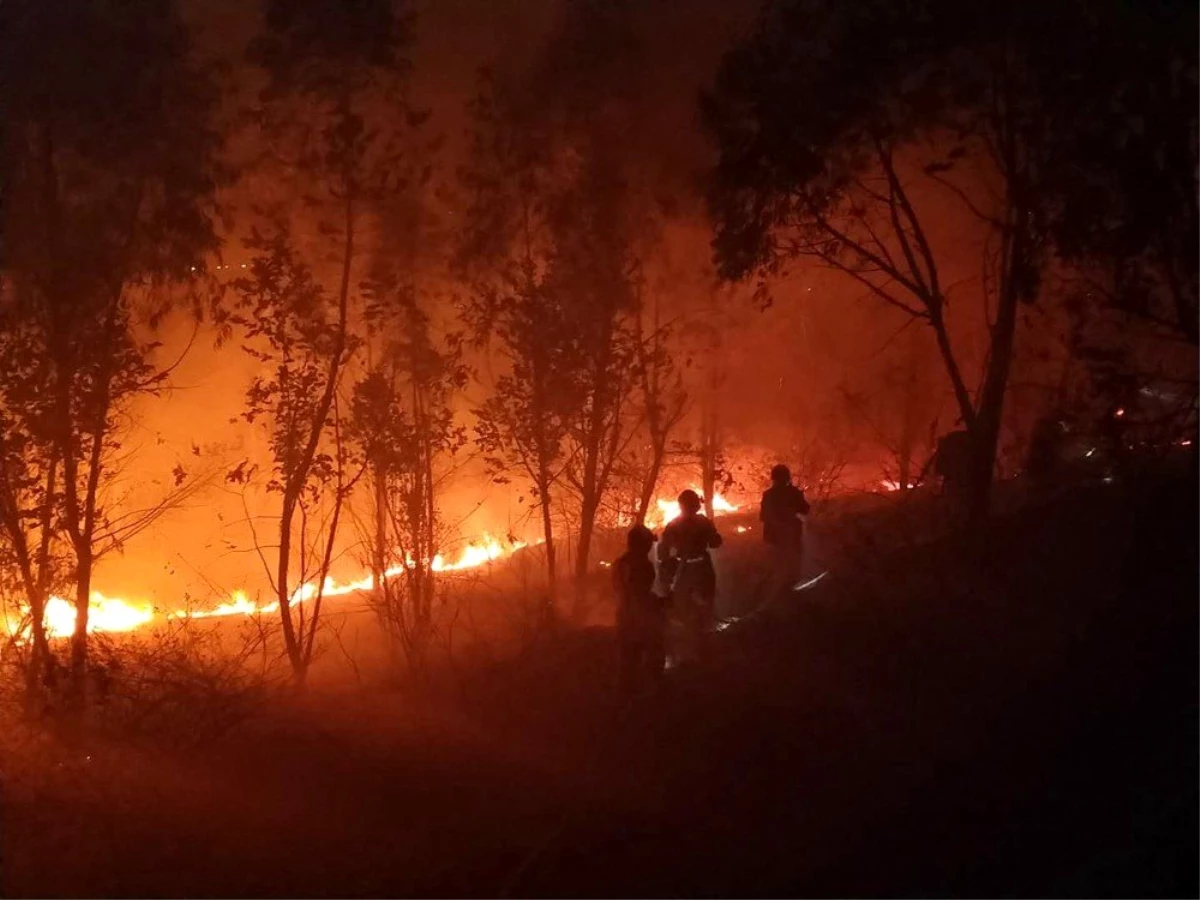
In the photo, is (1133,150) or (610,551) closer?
(1133,150)

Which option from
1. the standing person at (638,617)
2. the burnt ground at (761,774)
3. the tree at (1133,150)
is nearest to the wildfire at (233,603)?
the burnt ground at (761,774)

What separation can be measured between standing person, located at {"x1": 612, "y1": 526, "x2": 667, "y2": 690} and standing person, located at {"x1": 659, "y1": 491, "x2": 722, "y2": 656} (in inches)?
31.8

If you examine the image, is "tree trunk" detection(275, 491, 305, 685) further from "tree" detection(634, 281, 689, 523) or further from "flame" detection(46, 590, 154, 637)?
"tree" detection(634, 281, 689, 523)

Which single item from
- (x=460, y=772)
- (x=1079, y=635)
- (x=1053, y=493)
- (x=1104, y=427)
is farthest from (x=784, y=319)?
(x=460, y=772)

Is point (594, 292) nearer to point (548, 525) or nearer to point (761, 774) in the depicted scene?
point (548, 525)

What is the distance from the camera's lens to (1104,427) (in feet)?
36.9

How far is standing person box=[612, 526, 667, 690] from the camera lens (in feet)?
33.3

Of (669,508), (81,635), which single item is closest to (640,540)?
(81,635)

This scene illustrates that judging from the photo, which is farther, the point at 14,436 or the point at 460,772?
the point at 14,436

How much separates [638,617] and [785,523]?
3576 mm

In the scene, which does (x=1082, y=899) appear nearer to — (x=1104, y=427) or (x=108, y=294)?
(x=1104, y=427)

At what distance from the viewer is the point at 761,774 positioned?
26.5 ft

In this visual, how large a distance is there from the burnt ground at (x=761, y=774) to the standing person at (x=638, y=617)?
317 mm

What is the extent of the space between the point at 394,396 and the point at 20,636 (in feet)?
21.4
